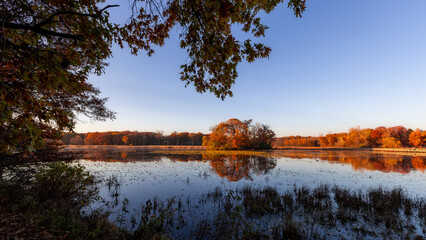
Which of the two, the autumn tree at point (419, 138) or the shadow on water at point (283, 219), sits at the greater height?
the autumn tree at point (419, 138)

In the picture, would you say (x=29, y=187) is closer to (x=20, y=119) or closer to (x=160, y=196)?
(x=160, y=196)

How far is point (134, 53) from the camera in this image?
222 inches

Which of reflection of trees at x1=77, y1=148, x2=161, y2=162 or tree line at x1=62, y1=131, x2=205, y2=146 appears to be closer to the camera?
reflection of trees at x1=77, y1=148, x2=161, y2=162

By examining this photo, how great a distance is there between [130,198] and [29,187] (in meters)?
5.35

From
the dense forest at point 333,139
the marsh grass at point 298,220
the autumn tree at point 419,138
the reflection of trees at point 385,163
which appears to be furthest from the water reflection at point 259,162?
the autumn tree at point 419,138

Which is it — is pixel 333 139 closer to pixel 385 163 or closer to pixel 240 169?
pixel 385 163

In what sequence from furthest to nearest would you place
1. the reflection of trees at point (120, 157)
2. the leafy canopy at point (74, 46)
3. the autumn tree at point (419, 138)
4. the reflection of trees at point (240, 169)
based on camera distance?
the autumn tree at point (419, 138)
the reflection of trees at point (120, 157)
the reflection of trees at point (240, 169)
the leafy canopy at point (74, 46)

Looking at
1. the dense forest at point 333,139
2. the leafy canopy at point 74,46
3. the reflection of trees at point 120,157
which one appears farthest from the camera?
the dense forest at point 333,139

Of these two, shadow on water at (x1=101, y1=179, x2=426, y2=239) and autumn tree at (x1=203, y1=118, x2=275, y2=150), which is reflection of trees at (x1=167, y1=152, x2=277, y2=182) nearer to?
shadow on water at (x1=101, y1=179, x2=426, y2=239)

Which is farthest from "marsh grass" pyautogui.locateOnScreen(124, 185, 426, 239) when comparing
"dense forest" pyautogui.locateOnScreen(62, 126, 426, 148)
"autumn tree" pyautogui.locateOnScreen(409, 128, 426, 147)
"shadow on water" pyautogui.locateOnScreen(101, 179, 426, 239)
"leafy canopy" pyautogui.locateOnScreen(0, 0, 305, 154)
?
"autumn tree" pyautogui.locateOnScreen(409, 128, 426, 147)

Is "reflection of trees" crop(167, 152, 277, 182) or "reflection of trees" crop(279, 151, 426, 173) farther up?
"reflection of trees" crop(167, 152, 277, 182)

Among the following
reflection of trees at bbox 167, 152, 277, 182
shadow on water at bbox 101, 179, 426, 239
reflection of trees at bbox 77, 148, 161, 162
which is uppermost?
shadow on water at bbox 101, 179, 426, 239

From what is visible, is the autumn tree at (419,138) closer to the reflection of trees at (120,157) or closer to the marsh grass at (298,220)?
the marsh grass at (298,220)

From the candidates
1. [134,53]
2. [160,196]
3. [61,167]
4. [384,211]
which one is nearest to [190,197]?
[160,196]
